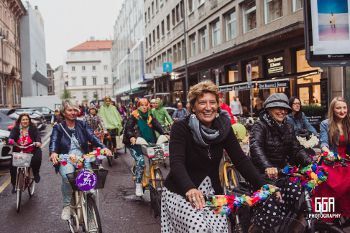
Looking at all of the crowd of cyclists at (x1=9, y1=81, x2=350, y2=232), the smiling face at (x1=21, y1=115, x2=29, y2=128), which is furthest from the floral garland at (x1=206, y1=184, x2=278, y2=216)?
the smiling face at (x1=21, y1=115, x2=29, y2=128)

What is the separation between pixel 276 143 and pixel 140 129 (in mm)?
3686

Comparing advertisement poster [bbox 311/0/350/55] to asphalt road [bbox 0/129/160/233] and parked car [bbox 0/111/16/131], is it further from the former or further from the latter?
parked car [bbox 0/111/16/131]

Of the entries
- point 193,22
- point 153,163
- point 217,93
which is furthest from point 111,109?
point 193,22

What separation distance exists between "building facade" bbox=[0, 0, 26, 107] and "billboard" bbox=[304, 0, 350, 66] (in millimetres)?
42028

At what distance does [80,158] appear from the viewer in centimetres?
534

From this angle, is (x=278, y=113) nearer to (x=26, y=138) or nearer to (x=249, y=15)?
(x=26, y=138)

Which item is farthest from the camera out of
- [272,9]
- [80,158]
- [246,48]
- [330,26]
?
[246,48]

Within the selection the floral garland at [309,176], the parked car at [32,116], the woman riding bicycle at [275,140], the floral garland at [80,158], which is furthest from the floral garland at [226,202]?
the parked car at [32,116]

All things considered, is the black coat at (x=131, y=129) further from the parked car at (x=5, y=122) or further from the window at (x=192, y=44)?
the window at (x=192, y=44)

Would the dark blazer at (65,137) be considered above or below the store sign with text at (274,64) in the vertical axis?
below

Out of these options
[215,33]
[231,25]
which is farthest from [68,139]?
[215,33]

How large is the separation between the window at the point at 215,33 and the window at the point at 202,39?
5.52 feet

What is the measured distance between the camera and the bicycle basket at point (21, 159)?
740cm

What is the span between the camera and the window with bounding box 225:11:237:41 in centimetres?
2570
